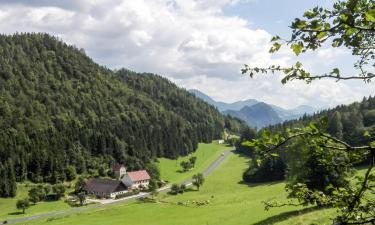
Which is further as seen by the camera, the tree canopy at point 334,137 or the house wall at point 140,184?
the house wall at point 140,184

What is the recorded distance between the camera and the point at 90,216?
96.1 metres

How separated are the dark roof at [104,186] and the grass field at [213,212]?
2323 cm

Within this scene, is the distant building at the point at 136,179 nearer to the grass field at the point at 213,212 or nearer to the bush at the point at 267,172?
the grass field at the point at 213,212

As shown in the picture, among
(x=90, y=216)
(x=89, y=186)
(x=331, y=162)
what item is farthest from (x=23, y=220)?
(x=331, y=162)

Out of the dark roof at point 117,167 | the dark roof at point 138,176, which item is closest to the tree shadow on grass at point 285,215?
the dark roof at point 138,176

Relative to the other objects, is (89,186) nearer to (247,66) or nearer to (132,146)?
(132,146)

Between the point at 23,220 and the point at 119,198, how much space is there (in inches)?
1571

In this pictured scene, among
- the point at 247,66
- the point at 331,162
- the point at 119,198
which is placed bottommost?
the point at 119,198

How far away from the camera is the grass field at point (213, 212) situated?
51.0 m

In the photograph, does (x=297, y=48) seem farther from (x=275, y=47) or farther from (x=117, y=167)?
(x=117, y=167)

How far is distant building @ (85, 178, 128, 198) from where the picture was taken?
138 m

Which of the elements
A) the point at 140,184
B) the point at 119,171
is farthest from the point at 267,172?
the point at 119,171

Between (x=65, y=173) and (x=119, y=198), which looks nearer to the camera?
(x=119, y=198)

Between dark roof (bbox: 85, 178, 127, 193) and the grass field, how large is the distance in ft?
76.2
